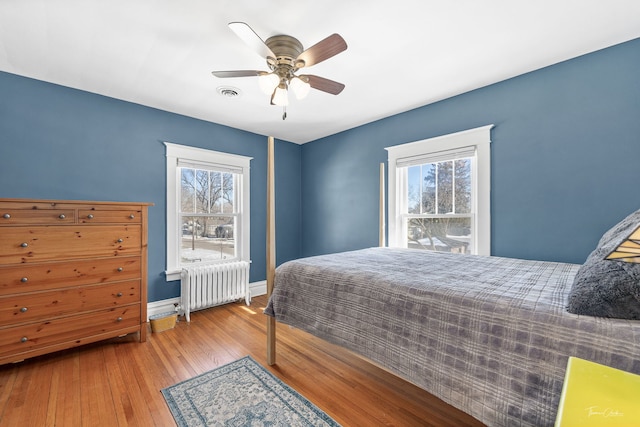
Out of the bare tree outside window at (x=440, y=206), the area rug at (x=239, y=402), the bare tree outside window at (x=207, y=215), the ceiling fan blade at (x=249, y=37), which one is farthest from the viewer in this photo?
the bare tree outside window at (x=207, y=215)

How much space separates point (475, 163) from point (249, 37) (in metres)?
2.40

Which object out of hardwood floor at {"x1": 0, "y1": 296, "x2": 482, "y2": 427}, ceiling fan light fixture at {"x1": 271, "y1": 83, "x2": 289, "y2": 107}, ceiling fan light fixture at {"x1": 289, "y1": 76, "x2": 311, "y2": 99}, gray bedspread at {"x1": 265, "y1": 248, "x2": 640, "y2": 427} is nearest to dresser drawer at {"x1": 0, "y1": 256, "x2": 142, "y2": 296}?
hardwood floor at {"x1": 0, "y1": 296, "x2": 482, "y2": 427}

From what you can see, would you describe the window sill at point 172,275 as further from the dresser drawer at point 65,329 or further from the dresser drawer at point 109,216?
the dresser drawer at point 109,216

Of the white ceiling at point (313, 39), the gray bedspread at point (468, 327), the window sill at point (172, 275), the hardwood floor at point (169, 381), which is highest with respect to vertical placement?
the white ceiling at point (313, 39)

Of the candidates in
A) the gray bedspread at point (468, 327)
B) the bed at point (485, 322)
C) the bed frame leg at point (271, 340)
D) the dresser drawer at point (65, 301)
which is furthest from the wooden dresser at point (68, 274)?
the bed at point (485, 322)

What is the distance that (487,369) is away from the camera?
1138mm

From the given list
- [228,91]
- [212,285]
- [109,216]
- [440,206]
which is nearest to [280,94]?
[228,91]

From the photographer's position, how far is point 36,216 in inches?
84.5

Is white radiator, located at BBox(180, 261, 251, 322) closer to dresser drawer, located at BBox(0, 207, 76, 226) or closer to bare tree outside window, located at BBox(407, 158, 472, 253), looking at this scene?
dresser drawer, located at BBox(0, 207, 76, 226)

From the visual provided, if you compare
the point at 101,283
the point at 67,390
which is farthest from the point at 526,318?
the point at 101,283

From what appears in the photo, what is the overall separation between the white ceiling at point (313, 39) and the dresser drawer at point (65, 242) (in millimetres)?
1397

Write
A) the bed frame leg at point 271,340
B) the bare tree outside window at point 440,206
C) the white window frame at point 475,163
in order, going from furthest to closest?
the bare tree outside window at point 440,206 < the white window frame at point 475,163 < the bed frame leg at point 271,340

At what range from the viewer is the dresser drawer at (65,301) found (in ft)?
6.76

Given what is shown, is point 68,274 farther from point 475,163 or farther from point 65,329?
point 475,163
